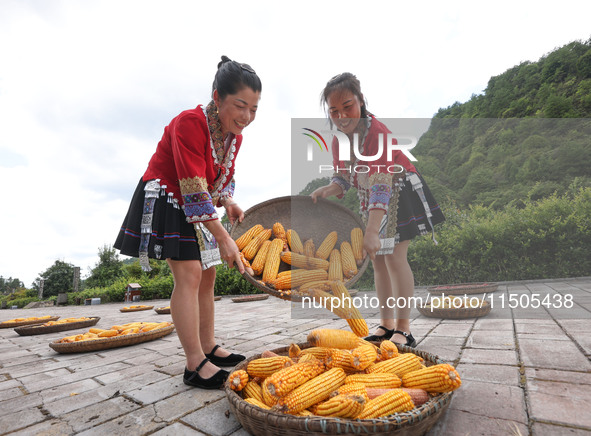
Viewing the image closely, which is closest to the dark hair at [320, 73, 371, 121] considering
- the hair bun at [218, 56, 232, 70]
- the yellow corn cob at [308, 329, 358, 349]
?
the hair bun at [218, 56, 232, 70]

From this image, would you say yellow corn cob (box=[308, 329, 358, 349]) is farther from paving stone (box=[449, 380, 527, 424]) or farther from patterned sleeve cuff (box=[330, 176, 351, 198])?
patterned sleeve cuff (box=[330, 176, 351, 198])

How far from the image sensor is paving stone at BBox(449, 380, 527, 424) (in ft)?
4.75

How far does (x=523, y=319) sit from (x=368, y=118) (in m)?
2.96

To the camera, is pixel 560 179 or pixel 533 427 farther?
pixel 560 179

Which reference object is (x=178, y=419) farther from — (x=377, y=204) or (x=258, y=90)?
(x=258, y=90)

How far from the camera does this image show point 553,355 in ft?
7.15

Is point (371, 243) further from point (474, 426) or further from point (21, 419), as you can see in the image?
point (21, 419)

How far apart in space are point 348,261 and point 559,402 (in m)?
1.41

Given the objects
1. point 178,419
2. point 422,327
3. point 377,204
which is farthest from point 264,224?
point 422,327

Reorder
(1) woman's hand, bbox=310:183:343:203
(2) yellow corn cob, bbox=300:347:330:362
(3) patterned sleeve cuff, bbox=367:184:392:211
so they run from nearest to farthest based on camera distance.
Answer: (2) yellow corn cob, bbox=300:347:330:362
(3) patterned sleeve cuff, bbox=367:184:392:211
(1) woman's hand, bbox=310:183:343:203

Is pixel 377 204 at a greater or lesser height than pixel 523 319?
greater

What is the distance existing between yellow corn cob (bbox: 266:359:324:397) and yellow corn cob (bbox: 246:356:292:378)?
0.12 meters

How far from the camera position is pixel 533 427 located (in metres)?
1.31

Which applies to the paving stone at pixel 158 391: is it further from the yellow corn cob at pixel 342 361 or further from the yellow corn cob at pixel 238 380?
the yellow corn cob at pixel 342 361
